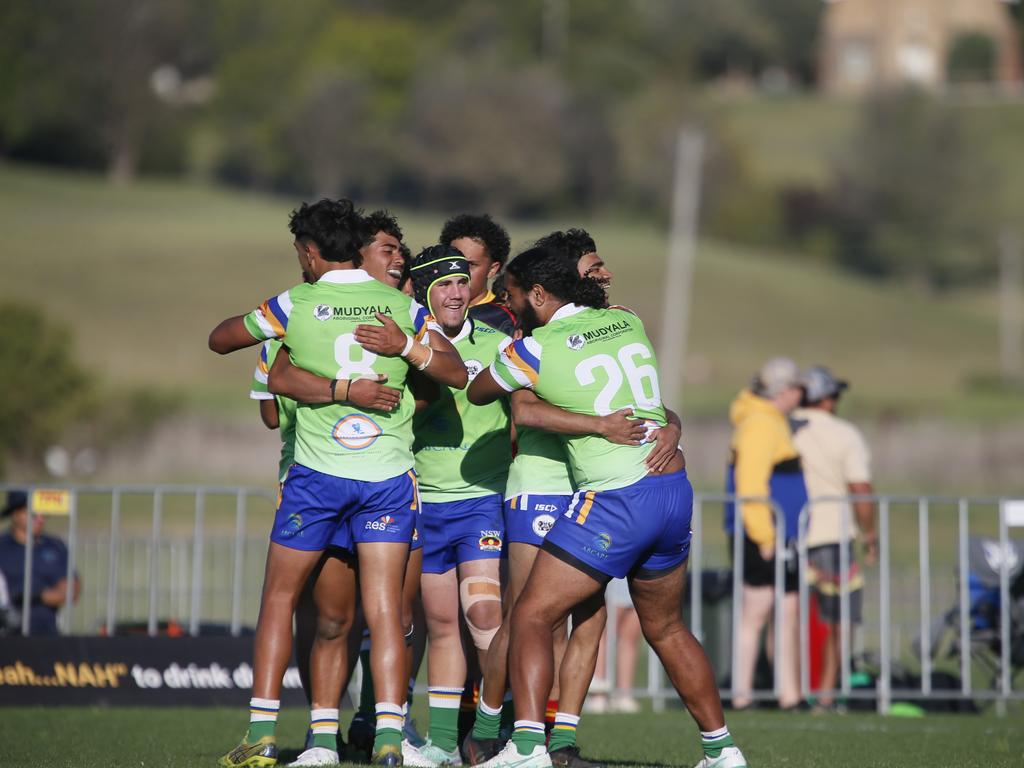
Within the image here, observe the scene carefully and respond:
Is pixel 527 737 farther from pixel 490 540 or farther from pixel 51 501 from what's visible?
pixel 51 501

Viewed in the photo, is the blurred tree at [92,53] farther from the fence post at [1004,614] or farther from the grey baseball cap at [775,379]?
the fence post at [1004,614]

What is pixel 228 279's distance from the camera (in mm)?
56562

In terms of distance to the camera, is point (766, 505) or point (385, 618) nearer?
point (385, 618)

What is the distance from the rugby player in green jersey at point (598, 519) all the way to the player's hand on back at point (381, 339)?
36 cm

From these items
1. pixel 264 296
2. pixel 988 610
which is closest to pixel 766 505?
pixel 988 610

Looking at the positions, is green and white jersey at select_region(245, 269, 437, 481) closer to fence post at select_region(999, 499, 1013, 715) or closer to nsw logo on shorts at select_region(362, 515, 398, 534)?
nsw logo on shorts at select_region(362, 515, 398, 534)

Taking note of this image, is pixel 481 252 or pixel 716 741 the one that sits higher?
pixel 481 252

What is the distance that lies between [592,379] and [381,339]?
883 mm

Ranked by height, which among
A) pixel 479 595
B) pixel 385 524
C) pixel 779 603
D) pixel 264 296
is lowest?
pixel 779 603

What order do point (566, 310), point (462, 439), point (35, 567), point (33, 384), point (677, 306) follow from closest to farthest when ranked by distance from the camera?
point (566, 310) → point (462, 439) → point (35, 567) → point (33, 384) → point (677, 306)

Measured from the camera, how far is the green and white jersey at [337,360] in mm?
6121

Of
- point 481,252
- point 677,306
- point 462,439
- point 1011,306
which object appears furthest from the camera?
point 1011,306

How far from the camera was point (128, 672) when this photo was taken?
9414 mm

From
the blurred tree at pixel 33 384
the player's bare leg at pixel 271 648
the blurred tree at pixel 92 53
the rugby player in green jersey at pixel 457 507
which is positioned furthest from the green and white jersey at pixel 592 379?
the blurred tree at pixel 92 53
